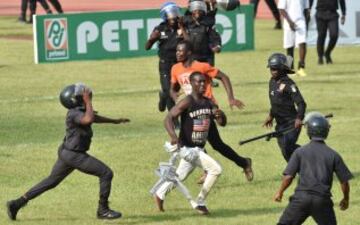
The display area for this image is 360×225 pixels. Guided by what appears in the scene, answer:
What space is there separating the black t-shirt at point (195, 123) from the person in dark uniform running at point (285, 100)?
1.31 m

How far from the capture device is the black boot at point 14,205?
13.9 m

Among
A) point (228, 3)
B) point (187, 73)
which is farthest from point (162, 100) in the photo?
point (228, 3)

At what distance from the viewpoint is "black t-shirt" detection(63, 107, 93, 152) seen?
13633 millimetres

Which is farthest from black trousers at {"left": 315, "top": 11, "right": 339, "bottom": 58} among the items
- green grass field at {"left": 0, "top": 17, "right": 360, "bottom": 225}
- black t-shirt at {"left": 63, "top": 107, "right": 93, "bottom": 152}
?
black t-shirt at {"left": 63, "top": 107, "right": 93, "bottom": 152}

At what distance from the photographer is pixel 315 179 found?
37.9 feet

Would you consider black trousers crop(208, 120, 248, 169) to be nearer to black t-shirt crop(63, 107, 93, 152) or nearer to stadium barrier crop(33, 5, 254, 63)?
black t-shirt crop(63, 107, 93, 152)

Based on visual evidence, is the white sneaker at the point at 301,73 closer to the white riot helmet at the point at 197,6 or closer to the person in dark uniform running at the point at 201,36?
the person in dark uniform running at the point at 201,36

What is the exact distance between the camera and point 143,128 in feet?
67.8

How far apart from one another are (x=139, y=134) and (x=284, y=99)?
205 inches

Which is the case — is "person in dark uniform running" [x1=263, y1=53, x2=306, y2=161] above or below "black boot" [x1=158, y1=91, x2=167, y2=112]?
above

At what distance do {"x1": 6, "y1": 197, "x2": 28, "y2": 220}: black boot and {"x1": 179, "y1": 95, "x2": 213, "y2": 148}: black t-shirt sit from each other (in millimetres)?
1963

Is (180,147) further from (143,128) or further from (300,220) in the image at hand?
(143,128)

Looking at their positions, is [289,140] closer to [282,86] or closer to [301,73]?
[282,86]

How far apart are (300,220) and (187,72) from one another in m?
4.63
